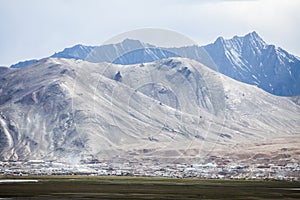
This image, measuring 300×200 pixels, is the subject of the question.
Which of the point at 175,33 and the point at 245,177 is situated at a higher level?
the point at 175,33

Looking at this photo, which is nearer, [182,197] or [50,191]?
[182,197]

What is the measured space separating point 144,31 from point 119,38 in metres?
7.93

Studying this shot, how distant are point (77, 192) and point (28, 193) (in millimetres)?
7922

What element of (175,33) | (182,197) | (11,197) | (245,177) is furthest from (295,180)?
(11,197)

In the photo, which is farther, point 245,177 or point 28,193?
point 245,177

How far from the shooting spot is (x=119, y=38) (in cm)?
14712

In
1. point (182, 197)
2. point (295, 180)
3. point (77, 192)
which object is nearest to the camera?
point (182, 197)

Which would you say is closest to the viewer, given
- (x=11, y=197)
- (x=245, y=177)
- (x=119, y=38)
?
(x=11, y=197)

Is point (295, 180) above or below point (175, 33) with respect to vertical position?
below

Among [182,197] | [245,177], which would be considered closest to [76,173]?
[245,177]

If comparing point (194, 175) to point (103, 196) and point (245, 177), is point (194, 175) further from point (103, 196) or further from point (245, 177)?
point (103, 196)

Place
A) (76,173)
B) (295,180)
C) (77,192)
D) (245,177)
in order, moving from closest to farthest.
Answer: (77,192), (295,180), (245,177), (76,173)

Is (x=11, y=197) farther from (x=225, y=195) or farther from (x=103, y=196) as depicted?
(x=225, y=195)

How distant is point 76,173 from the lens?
635 ft
